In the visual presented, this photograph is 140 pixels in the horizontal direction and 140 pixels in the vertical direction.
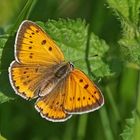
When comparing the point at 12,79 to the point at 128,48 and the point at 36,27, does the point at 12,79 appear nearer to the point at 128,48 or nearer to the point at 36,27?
the point at 36,27

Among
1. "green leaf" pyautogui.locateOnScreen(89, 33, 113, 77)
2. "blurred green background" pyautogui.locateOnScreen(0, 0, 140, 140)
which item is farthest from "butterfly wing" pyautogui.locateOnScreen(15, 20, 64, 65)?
"blurred green background" pyautogui.locateOnScreen(0, 0, 140, 140)

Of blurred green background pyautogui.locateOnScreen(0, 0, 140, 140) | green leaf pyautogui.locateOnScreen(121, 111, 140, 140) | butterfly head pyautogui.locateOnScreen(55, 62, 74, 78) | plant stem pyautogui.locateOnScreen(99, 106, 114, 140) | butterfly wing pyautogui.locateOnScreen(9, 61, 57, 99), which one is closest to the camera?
green leaf pyautogui.locateOnScreen(121, 111, 140, 140)

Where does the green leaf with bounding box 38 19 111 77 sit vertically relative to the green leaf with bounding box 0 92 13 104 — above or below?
above

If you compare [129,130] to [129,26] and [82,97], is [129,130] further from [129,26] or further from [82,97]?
[129,26]

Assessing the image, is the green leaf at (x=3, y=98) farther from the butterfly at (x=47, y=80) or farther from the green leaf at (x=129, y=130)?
the green leaf at (x=129, y=130)

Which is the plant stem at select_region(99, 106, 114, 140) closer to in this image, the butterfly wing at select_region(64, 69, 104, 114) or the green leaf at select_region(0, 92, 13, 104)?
the butterfly wing at select_region(64, 69, 104, 114)

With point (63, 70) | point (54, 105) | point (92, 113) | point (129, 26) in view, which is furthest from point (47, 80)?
point (92, 113)

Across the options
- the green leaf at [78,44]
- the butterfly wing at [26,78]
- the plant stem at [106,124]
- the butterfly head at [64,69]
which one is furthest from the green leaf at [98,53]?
the plant stem at [106,124]
